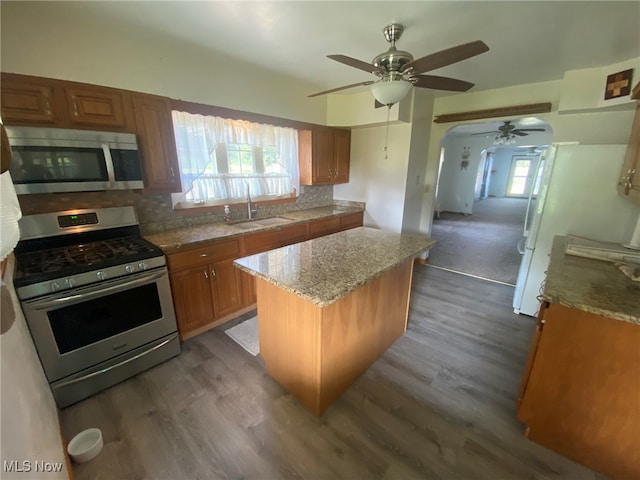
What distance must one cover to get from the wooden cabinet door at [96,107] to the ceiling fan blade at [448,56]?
6.69ft

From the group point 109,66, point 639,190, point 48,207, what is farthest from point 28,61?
point 639,190

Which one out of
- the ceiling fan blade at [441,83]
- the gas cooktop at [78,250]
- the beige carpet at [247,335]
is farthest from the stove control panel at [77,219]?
the ceiling fan blade at [441,83]

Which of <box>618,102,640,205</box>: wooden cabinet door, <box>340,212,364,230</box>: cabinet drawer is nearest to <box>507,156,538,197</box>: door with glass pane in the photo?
<box>340,212,364,230</box>: cabinet drawer

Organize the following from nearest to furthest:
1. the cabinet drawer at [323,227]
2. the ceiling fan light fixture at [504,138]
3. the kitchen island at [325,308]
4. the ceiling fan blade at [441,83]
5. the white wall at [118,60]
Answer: the kitchen island at [325,308] < the white wall at [118,60] < the ceiling fan blade at [441,83] < the cabinet drawer at [323,227] < the ceiling fan light fixture at [504,138]

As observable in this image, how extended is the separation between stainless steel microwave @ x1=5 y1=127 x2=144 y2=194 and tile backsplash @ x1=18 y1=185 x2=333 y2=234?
37 centimetres

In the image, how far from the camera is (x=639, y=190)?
1.64 metres

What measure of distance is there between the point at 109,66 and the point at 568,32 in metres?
3.36

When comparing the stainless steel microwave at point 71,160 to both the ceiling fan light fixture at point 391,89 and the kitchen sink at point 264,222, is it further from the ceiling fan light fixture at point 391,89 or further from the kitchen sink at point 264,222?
the ceiling fan light fixture at point 391,89

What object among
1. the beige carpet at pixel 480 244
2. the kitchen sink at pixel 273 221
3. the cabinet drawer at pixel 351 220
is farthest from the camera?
the beige carpet at pixel 480 244

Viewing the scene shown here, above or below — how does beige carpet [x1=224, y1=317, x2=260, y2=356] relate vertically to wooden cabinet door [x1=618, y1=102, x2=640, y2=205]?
below

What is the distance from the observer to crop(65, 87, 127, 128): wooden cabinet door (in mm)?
1757

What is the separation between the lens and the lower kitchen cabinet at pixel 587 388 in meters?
1.19

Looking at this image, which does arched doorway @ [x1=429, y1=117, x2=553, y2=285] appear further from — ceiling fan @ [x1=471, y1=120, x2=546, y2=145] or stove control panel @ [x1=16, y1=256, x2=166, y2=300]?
stove control panel @ [x1=16, y1=256, x2=166, y2=300]

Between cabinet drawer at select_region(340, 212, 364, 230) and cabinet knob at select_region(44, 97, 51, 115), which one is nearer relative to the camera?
cabinet knob at select_region(44, 97, 51, 115)
